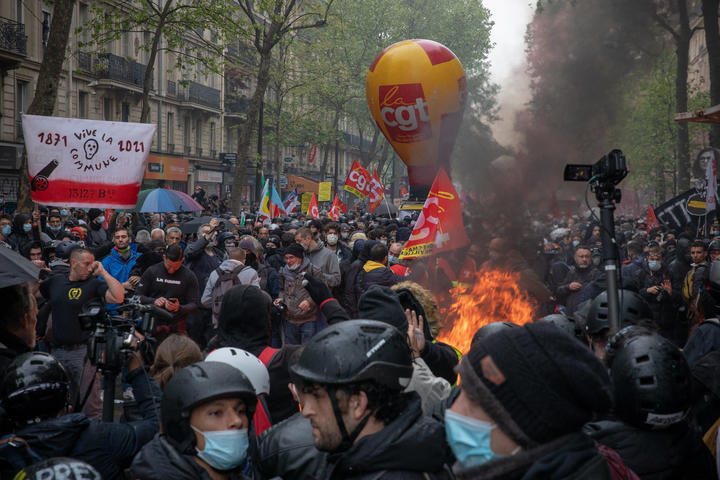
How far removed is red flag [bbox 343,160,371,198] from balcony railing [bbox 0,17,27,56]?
15.4 m

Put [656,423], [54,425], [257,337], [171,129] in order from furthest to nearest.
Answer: [171,129], [257,337], [54,425], [656,423]

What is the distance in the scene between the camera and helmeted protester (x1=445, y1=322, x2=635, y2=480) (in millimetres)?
1757

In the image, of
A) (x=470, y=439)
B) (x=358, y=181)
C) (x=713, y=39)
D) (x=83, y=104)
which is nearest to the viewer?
(x=470, y=439)

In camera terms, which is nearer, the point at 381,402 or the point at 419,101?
the point at 381,402

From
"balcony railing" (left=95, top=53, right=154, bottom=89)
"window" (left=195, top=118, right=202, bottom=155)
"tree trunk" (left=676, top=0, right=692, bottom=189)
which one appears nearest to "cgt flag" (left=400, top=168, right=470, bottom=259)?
"tree trunk" (left=676, top=0, right=692, bottom=189)

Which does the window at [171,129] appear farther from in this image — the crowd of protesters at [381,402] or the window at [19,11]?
the crowd of protesters at [381,402]

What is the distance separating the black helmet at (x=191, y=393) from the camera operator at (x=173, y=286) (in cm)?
506

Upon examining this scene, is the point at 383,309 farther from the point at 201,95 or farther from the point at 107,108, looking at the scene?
the point at 201,95

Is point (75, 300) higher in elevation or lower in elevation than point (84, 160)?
→ lower

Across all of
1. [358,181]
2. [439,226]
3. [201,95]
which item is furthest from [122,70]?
[439,226]

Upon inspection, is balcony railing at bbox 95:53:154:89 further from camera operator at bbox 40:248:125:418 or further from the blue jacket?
camera operator at bbox 40:248:125:418

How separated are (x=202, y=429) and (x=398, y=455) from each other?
2.73 feet

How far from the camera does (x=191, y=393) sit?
257cm

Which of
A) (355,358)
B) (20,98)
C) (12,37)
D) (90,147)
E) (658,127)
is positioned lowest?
(355,358)
